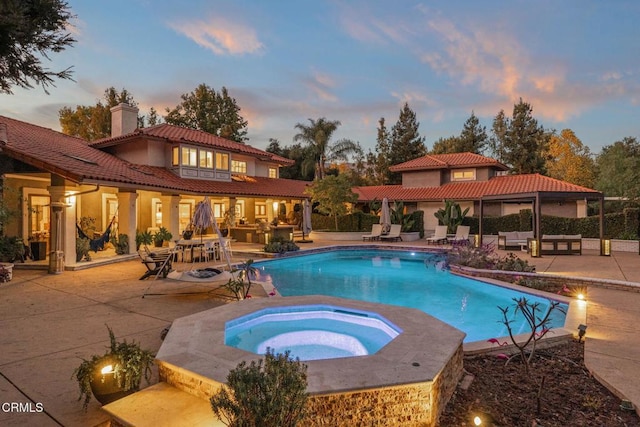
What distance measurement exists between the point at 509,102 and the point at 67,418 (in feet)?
145

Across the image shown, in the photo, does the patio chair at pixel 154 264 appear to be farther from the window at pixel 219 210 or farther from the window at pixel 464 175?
the window at pixel 464 175

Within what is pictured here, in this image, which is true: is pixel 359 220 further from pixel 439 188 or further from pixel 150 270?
pixel 150 270

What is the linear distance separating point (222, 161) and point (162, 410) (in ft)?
71.7

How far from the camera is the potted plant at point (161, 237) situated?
17.9 meters

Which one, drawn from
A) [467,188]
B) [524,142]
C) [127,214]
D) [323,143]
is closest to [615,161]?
[524,142]

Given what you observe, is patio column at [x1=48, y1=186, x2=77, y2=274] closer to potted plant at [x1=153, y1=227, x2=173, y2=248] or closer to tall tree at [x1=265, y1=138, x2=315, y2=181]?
potted plant at [x1=153, y1=227, x2=173, y2=248]

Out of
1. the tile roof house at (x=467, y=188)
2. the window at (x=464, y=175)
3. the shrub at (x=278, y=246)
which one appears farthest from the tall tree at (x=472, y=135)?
the shrub at (x=278, y=246)

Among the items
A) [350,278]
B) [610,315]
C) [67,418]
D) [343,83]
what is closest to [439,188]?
[343,83]

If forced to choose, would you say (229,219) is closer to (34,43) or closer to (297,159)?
(34,43)

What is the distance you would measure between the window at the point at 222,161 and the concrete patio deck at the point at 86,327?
12815 mm

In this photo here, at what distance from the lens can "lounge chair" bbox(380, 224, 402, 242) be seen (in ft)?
78.0

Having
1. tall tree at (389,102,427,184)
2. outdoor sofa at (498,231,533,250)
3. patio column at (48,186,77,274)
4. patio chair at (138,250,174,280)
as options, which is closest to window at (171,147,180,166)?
patio column at (48,186,77,274)

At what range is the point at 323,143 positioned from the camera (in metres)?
37.5

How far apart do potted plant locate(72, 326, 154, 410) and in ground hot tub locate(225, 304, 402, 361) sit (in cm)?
186
